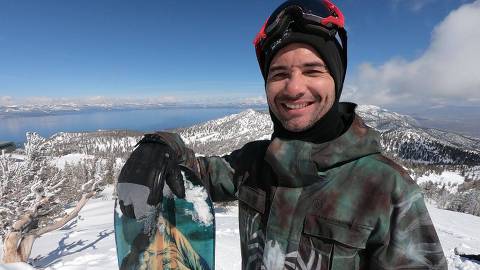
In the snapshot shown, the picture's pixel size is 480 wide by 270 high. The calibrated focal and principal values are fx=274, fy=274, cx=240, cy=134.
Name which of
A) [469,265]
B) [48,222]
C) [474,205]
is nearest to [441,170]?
[474,205]

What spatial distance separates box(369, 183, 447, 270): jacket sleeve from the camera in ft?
5.08

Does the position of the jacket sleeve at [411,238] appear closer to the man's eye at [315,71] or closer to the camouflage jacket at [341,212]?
the camouflage jacket at [341,212]

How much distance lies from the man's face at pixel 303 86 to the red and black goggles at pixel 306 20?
17 cm

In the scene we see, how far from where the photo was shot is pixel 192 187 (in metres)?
2.59

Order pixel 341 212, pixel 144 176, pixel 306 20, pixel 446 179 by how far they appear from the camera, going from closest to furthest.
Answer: pixel 341 212 → pixel 144 176 → pixel 306 20 → pixel 446 179

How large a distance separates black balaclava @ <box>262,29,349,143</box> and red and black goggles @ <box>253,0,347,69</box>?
0.06 meters

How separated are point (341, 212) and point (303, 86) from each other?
2.86 ft

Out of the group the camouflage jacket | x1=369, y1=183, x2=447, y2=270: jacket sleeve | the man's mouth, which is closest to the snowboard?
the camouflage jacket

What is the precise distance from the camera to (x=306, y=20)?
6.81 feet

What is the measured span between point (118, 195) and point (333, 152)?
1.58m

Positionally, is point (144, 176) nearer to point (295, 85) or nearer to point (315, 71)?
point (295, 85)

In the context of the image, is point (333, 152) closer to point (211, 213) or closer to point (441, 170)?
point (211, 213)

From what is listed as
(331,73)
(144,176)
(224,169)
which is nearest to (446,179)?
(224,169)

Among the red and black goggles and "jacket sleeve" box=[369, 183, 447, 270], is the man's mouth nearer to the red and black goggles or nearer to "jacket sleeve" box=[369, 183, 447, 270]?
the red and black goggles
